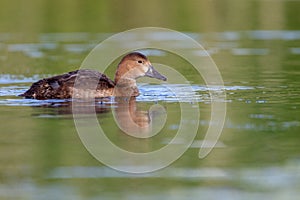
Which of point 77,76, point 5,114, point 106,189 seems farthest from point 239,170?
point 77,76

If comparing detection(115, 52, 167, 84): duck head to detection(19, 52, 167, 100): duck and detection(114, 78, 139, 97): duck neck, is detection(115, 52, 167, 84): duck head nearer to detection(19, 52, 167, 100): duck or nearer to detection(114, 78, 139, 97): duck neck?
detection(114, 78, 139, 97): duck neck

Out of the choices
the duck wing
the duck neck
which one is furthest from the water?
the duck wing

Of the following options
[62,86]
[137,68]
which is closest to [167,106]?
[62,86]

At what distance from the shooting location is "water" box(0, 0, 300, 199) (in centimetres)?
716

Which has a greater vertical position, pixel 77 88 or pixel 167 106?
pixel 77 88

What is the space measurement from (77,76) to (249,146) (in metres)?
3.93

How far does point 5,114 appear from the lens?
10.4 meters

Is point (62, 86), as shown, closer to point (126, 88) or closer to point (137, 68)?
point (126, 88)

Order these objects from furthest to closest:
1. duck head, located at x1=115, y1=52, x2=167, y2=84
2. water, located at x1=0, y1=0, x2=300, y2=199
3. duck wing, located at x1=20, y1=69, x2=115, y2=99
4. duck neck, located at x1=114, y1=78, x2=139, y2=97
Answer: duck head, located at x1=115, y1=52, x2=167, y2=84, duck neck, located at x1=114, y1=78, x2=139, y2=97, duck wing, located at x1=20, y1=69, x2=115, y2=99, water, located at x1=0, y1=0, x2=300, y2=199

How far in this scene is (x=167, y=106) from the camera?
35.9 feet

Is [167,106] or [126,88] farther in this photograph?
[126,88]

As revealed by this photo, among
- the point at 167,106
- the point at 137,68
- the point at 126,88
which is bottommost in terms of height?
the point at 167,106

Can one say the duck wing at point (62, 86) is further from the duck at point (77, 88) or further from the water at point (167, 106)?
the water at point (167, 106)

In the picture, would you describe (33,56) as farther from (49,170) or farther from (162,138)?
(49,170)
